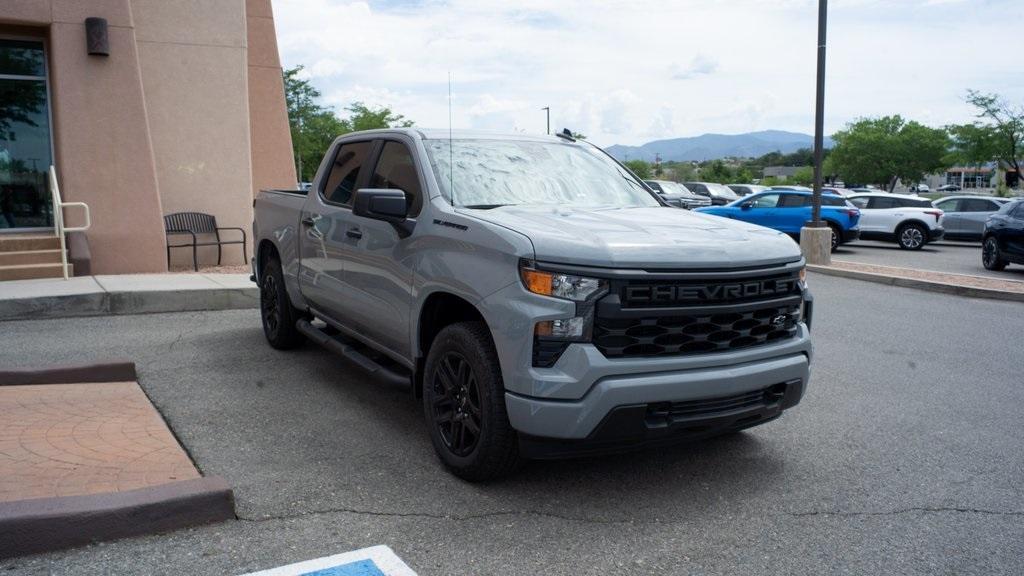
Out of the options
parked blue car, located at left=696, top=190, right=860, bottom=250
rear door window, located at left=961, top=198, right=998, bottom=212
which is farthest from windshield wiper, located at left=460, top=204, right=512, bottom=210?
rear door window, located at left=961, top=198, right=998, bottom=212

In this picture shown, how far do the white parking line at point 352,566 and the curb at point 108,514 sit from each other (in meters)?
0.60

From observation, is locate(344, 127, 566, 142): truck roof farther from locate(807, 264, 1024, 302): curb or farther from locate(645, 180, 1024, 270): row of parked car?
locate(645, 180, 1024, 270): row of parked car

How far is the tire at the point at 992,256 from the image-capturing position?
16359 millimetres

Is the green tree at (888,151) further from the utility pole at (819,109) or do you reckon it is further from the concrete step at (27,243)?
the concrete step at (27,243)

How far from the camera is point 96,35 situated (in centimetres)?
1218

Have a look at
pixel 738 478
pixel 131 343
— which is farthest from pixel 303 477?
pixel 131 343

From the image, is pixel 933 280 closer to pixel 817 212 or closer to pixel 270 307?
pixel 817 212

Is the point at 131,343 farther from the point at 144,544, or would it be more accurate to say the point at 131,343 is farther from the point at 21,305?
the point at 144,544

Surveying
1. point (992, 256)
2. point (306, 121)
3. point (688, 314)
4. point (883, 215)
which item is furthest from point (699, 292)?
point (306, 121)

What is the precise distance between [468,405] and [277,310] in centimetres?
368

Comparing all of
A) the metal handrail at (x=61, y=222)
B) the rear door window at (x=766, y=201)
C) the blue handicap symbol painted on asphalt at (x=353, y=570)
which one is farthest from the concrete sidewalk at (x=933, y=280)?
the metal handrail at (x=61, y=222)

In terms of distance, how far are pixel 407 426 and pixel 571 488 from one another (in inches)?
57.7

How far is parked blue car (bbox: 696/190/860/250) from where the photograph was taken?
2041 cm

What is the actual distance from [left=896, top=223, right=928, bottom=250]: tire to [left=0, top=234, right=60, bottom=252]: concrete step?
778 inches
